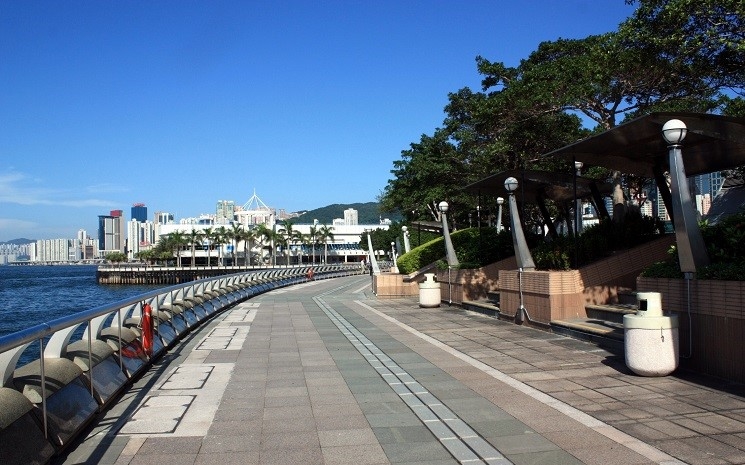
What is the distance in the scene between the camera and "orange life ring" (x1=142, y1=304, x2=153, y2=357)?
31.3 feet

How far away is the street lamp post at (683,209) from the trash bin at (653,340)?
93 centimetres

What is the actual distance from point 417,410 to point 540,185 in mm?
11363

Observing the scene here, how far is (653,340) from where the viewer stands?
796 centimetres

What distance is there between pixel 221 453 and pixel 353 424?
1.39m

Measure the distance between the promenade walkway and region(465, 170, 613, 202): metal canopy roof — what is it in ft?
16.5

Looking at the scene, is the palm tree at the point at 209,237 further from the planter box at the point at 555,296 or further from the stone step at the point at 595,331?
the stone step at the point at 595,331

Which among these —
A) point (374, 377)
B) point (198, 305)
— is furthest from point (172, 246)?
point (374, 377)

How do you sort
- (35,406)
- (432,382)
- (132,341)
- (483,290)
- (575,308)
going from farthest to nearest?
(483,290)
(575,308)
(132,341)
(432,382)
(35,406)

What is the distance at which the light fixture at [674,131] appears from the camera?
335 inches

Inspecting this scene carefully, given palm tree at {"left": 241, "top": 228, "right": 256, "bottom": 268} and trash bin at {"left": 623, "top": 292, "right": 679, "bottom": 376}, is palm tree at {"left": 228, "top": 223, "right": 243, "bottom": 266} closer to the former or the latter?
palm tree at {"left": 241, "top": 228, "right": 256, "bottom": 268}

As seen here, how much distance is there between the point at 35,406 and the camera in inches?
207

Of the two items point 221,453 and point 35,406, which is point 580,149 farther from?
point 35,406

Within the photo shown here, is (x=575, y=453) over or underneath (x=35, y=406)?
underneath

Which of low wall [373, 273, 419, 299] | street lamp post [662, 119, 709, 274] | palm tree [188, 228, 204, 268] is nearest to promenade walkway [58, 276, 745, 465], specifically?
street lamp post [662, 119, 709, 274]
